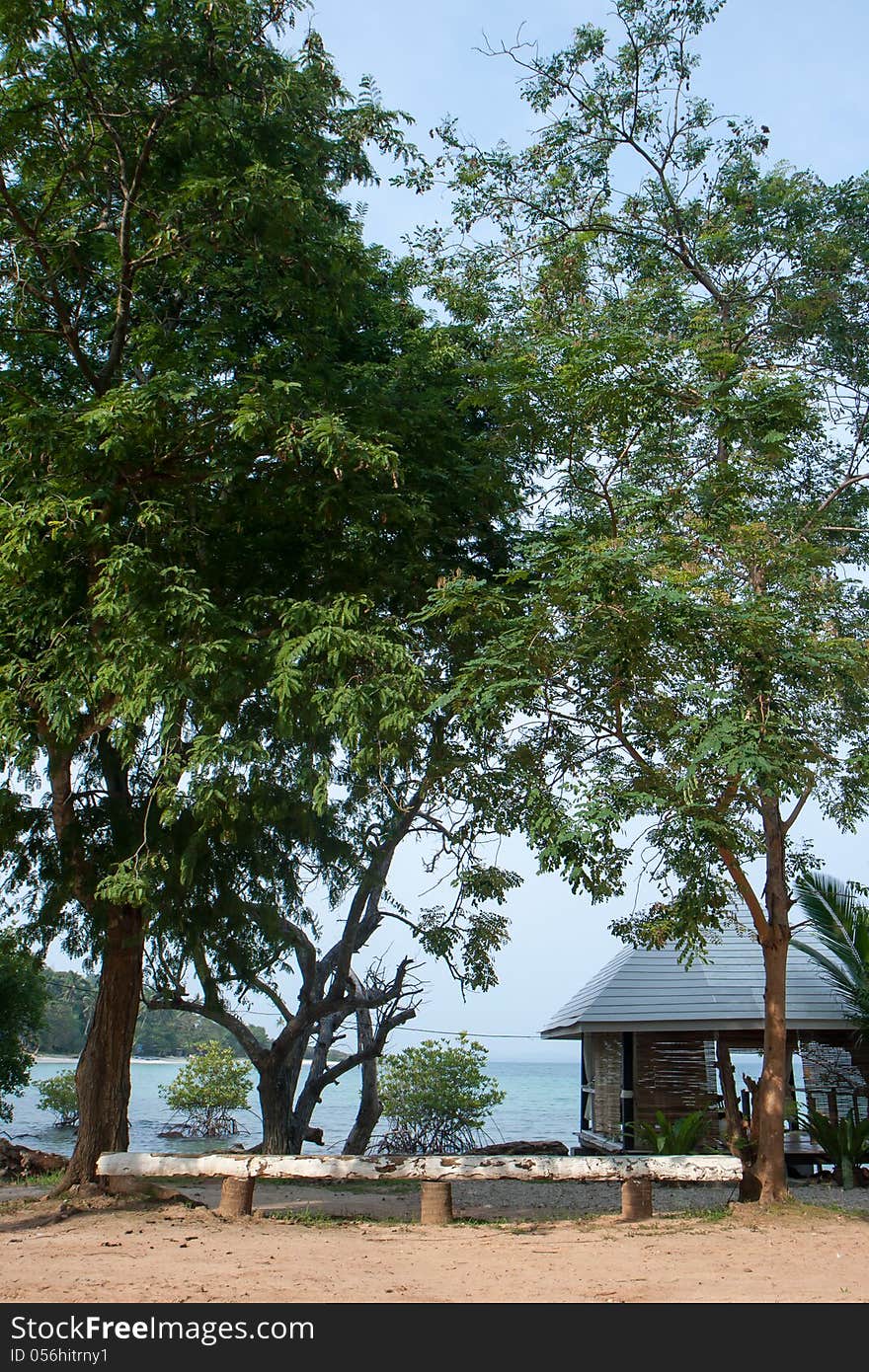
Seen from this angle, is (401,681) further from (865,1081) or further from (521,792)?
(865,1081)

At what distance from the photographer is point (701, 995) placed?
16.5 m

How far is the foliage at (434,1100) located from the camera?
20.3 metres

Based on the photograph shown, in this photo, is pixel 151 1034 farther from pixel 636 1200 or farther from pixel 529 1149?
pixel 636 1200

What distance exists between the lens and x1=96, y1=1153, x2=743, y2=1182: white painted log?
9320mm

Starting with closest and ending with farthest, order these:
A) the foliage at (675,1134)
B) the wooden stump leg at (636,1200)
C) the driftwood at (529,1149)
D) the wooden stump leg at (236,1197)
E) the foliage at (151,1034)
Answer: the wooden stump leg at (236,1197)
the wooden stump leg at (636,1200)
the foliage at (675,1134)
the driftwood at (529,1149)
the foliage at (151,1034)

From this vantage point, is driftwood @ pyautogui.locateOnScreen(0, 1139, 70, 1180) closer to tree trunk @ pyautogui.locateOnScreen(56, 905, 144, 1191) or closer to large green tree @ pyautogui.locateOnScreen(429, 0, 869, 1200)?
tree trunk @ pyautogui.locateOnScreen(56, 905, 144, 1191)

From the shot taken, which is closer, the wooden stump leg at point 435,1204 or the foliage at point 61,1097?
the wooden stump leg at point 435,1204

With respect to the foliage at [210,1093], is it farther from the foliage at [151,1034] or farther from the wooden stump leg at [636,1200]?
the foliage at [151,1034]

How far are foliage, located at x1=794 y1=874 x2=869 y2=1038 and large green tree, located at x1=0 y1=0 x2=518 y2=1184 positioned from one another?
8.05m

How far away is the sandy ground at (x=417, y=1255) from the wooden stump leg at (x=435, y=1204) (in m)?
0.15

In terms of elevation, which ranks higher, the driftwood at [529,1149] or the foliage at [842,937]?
the foliage at [842,937]

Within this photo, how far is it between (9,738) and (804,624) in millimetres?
6873

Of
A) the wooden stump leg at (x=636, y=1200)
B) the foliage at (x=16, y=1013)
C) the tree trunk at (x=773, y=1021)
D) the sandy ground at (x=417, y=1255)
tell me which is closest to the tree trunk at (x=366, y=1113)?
the foliage at (x=16, y=1013)
